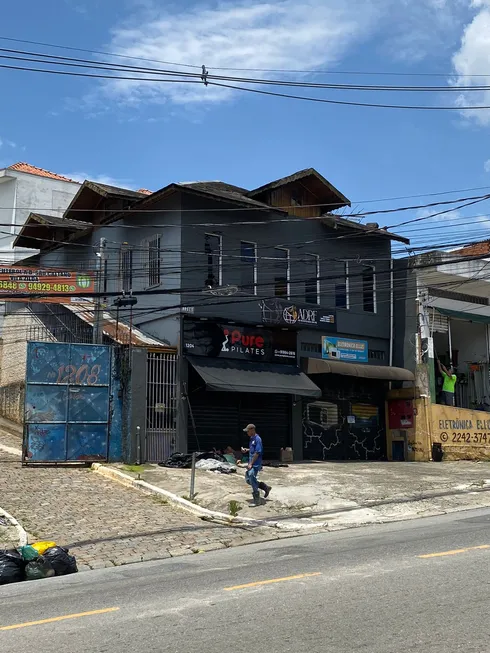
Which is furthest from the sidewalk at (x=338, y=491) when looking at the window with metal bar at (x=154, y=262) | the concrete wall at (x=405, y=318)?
the window with metal bar at (x=154, y=262)

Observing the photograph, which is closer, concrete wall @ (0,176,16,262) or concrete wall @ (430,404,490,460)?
concrete wall @ (430,404,490,460)

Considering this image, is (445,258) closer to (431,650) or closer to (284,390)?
(284,390)

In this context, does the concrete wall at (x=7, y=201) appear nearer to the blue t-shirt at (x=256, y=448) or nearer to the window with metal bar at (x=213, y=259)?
the window with metal bar at (x=213, y=259)

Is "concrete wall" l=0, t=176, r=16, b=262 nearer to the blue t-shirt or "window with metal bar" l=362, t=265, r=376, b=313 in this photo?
"window with metal bar" l=362, t=265, r=376, b=313

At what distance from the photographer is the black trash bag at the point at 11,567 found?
9484 millimetres

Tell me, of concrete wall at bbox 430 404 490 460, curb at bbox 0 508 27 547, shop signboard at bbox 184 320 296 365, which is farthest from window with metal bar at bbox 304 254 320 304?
curb at bbox 0 508 27 547

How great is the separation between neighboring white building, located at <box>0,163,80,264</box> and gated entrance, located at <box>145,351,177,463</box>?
1734 centimetres

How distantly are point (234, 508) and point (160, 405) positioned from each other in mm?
6854

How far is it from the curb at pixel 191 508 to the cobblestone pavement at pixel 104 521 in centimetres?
19

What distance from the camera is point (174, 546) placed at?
38.0 ft

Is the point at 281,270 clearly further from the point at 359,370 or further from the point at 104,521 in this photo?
the point at 104,521

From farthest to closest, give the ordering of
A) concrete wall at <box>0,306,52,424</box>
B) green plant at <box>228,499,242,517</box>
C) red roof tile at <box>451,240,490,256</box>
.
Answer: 1. red roof tile at <box>451,240,490,256</box>
2. concrete wall at <box>0,306,52,424</box>
3. green plant at <box>228,499,242,517</box>

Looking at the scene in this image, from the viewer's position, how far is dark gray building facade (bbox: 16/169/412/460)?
21.5 meters

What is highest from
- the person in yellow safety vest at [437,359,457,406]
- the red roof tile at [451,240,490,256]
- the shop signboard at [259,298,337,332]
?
the red roof tile at [451,240,490,256]
